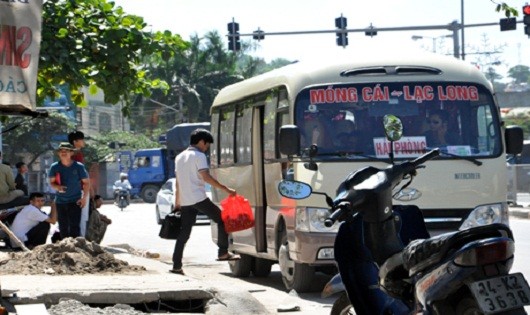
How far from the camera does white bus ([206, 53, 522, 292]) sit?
12680mm

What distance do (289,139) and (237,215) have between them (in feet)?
6.38

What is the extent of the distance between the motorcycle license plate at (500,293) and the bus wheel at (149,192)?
5331cm

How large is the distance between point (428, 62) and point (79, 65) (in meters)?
3.94

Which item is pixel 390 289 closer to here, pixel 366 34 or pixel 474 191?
pixel 474 191

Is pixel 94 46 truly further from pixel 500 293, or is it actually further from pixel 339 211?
pixel 500 293

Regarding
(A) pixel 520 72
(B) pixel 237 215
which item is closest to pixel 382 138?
(B) pixel 237 215

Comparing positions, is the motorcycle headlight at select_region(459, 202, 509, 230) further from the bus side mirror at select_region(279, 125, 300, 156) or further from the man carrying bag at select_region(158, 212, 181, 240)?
the man carrying bag at select_region(158, 212, 181, 240)

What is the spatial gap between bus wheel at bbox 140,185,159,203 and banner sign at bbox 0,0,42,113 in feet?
165

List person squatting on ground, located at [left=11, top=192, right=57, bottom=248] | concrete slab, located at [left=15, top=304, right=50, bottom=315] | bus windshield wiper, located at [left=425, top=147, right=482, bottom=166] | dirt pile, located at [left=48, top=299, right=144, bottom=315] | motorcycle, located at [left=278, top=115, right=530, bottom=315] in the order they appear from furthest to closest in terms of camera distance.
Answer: person squatting on ground, located at [left=11, top=192, right=57, bottom=248] → bus windshield wiper, located at [left=425, top=147, right=482, bottom=166] → dirt pile, located at [left=48, top=299, right=144, bottom=315] → concrete slab, located at [left=15, top=304, right=50, bottom=315] → motorcycle, located at [left=278, top=115, right=530, bottom=315]

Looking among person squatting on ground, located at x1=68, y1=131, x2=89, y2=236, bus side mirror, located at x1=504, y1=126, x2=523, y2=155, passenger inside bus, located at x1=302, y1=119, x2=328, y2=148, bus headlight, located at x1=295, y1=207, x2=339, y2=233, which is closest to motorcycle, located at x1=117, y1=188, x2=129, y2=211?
person squatting on ground, located at x1=68, y1=131, x2=89, y2=236

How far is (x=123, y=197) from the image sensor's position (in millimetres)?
49750

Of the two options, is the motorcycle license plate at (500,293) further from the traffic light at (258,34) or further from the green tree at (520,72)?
the green tree at (520,72)

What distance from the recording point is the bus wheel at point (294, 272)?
1308 cm

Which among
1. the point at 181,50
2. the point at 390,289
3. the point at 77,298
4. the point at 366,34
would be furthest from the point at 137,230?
the point at 390,289
